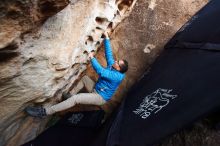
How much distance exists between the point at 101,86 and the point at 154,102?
899 mm

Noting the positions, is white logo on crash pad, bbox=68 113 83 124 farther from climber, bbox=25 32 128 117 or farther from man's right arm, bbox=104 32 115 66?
man's right arm, bbox=104 32 115 66

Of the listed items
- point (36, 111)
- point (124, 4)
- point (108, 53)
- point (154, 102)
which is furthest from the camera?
point (124, 4)

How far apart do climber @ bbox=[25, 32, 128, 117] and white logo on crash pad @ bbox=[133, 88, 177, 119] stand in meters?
0.60

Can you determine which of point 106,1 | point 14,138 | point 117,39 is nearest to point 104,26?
point 106,1

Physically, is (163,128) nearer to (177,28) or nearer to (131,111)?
(131,111)

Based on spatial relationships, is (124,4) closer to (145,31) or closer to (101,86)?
(145,31)

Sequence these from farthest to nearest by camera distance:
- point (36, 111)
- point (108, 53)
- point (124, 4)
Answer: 1. point (124, 4)
2. point (108, 53)
3. point (36, 111)

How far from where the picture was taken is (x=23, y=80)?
303cm

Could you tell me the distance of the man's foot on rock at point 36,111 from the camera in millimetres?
3551

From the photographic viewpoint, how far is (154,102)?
3240 millimetres

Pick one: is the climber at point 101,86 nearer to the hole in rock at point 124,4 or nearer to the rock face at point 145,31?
the hole in rock at point 124,4

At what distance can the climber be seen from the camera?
377 cm

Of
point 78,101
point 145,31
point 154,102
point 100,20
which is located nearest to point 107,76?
point 78,101

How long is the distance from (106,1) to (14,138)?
189 cm
